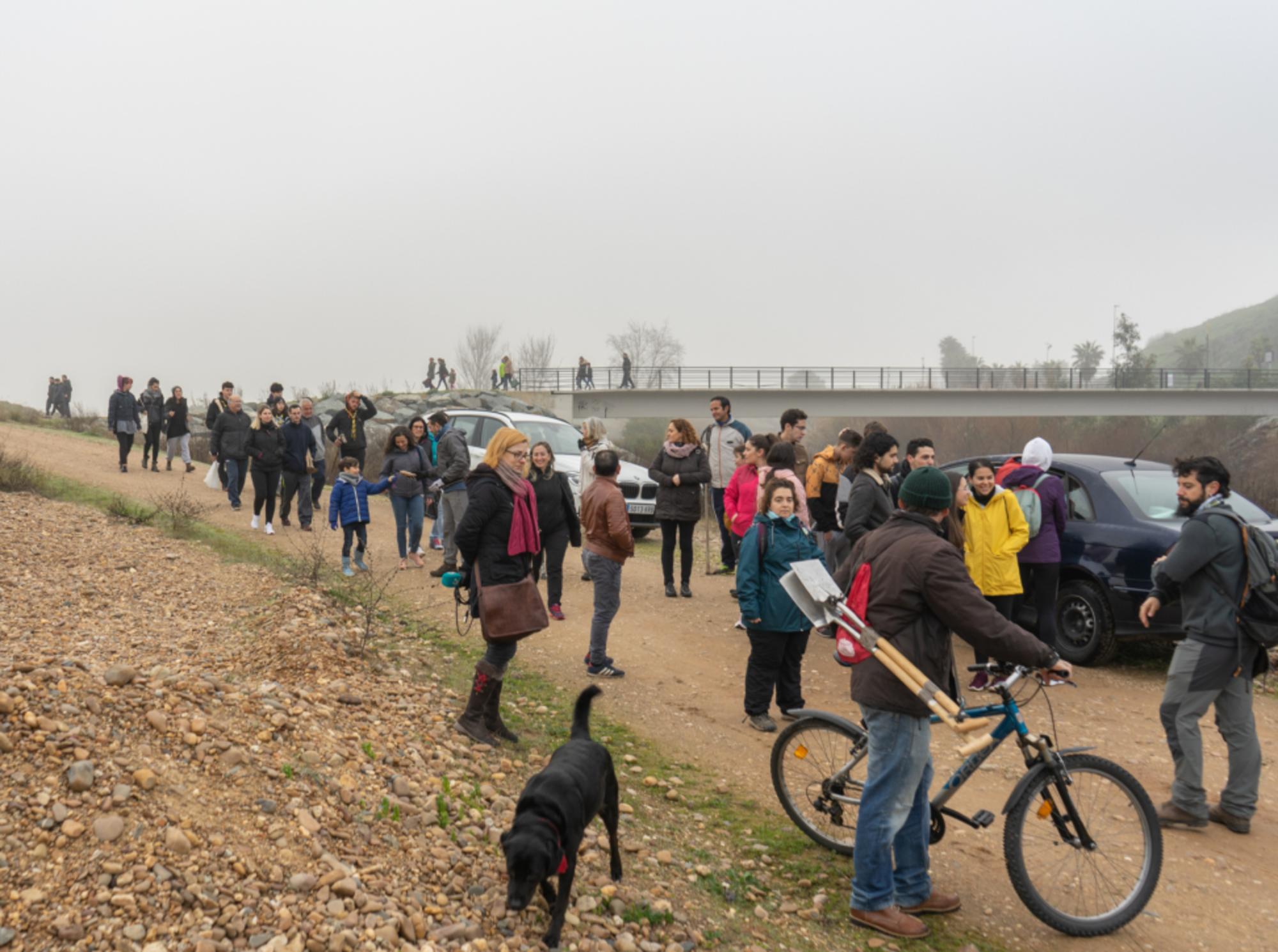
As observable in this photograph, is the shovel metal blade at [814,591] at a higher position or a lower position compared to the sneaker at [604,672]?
higher

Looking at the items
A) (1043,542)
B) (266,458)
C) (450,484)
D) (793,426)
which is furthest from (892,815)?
(266,458)

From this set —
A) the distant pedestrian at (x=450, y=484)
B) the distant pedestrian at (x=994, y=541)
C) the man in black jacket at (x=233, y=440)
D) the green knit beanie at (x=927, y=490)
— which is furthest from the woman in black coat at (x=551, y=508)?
the man in black jacket at (x=233, y=440)

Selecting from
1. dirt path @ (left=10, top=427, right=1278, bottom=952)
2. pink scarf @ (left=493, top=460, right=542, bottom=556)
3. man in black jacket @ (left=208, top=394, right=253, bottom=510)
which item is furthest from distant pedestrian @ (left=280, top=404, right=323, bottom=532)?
pink scarf @ (left=493, top=460, right=542, bottom=556)

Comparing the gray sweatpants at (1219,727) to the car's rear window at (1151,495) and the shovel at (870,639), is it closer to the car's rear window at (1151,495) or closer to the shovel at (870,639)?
the shovel at (870,639)

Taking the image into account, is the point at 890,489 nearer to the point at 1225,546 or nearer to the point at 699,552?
the point at 1225,546

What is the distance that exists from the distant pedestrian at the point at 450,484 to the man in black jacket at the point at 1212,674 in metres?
7.47

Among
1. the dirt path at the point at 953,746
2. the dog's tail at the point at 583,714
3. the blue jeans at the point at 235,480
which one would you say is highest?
the blue jeans at the point at 235,480

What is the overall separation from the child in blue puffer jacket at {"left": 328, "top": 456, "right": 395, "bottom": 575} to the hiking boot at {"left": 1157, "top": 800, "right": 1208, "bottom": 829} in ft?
27.0

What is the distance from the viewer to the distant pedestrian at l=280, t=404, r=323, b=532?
539 inches

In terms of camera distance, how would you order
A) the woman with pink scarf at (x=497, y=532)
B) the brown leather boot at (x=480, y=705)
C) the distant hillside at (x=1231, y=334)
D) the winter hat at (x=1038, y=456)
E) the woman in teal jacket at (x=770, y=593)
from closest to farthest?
the woman with pink scarf at (x=497, y=532)
the brown leather boot at (x=480, y=705)
the woman in teal jacket at (x=770, y=593)
the winter hat at (x=1038, y=456)
the distant hillside at (x=1231, y=334)

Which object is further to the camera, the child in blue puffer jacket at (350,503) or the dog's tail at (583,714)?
the child in blue puffer jacket at (350,503)

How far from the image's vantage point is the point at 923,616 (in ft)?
13.2

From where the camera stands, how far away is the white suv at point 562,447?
15352mm

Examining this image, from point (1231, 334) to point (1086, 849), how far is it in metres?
185
